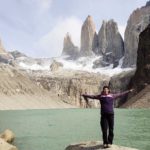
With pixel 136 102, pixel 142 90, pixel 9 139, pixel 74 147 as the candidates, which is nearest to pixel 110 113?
pixel 74 147

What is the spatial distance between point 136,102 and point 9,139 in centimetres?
11677

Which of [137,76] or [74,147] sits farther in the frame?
[137,76]

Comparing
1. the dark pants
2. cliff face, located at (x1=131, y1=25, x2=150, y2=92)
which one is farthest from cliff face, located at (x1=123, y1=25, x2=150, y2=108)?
the dark pants

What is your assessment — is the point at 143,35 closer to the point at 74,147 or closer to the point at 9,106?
the point at 9,106

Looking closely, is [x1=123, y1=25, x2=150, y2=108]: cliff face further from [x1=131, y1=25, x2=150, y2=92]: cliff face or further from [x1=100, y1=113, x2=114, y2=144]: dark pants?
[x1=100, y1=113, x2=114, y2=144]: dark pants

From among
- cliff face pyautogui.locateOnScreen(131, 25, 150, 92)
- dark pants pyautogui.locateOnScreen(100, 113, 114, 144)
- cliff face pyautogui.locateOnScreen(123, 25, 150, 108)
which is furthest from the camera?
cliff face pyautogui.locateOnScreen(131, 25, 150, 92)

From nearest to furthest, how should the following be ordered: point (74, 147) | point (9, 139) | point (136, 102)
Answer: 1. point (74, 147)
2. point (9, 139)
3. point (136, 102)

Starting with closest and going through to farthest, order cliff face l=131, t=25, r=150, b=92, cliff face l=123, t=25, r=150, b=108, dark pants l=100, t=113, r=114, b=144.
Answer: dark pants l=100, t=113, r=114, b=144, cliff face l=123, t=25, r=150, b=108, cliff face l=131, t=25, r=150, b=92

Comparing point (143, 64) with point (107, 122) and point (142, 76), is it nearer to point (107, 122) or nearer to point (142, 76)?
point (142, 76)

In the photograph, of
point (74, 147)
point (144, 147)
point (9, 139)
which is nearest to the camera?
point (74, 147)

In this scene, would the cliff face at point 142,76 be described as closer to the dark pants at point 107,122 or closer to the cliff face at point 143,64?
the cliff face at point 143,64

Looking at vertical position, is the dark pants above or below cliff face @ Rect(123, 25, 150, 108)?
below

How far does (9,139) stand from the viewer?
4122 cm

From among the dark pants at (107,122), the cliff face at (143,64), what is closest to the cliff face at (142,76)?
the cliff face at (143,64)
